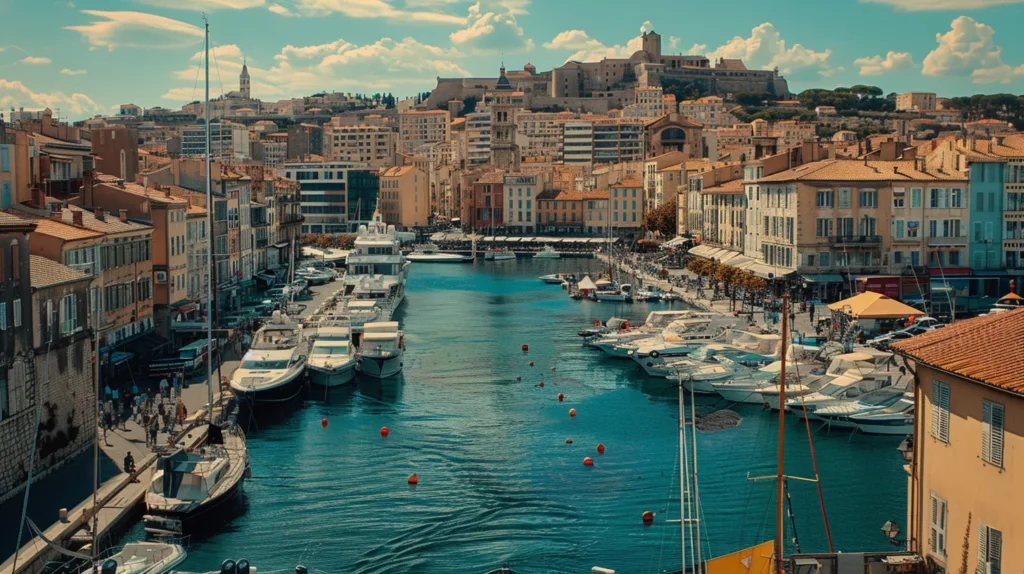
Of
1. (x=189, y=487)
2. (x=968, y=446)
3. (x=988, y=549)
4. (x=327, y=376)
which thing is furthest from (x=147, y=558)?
(x=327, y=376)

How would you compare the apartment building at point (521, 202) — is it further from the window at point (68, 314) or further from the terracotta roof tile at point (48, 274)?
the window at point (68, 314)

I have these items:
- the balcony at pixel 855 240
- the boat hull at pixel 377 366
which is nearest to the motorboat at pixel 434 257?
the balcony at pixel 855 240

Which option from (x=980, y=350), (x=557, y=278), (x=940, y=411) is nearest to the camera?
(x=980, y=350)

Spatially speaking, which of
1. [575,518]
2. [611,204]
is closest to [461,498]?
[575,518]

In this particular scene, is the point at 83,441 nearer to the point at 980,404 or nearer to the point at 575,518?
the point at 575,518

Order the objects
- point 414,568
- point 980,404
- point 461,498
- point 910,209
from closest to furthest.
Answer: point 980,404 → point 414,568 → point 461,498 → point 910,209

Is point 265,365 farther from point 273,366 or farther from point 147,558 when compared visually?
point 147,558
